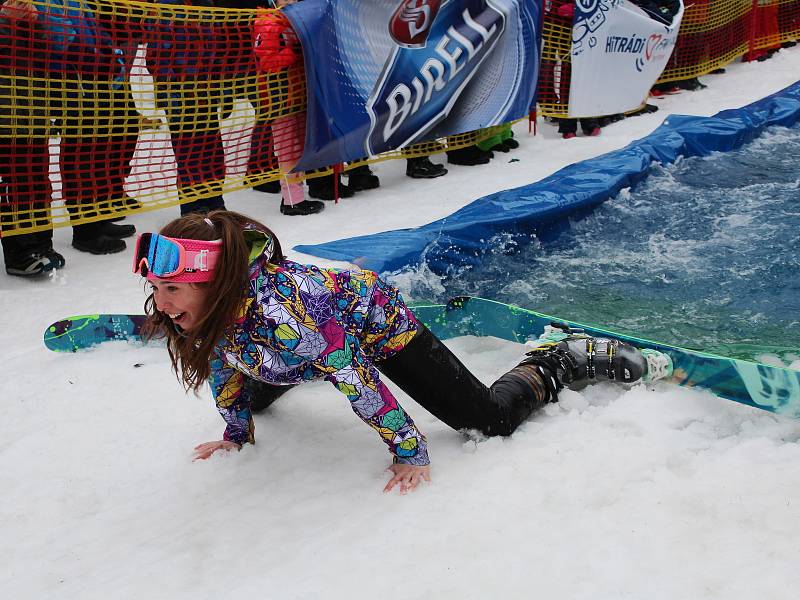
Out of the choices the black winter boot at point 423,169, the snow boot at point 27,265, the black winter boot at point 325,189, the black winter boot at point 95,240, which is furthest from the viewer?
the black winter boot at point 423,169

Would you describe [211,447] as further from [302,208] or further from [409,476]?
[302,208]

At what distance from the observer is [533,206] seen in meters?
5.21

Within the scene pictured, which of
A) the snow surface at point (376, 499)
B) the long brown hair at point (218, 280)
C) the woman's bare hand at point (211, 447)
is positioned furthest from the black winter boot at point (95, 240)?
the long brown hair at point (218, 280)

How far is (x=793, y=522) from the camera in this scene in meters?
2.29

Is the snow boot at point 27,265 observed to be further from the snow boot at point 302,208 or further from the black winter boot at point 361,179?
the black winter boot at point 361,179

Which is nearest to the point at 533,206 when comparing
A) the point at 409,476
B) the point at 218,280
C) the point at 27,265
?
the point at 409,476

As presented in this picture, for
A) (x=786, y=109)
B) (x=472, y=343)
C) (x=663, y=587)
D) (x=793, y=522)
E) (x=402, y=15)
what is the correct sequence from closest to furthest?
(x=663, y=587)
(x=793, y=522)
(x=472, y=343)
(x=402, y=15)
(x=786, y=109)

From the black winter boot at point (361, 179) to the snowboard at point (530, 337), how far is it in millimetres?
2910

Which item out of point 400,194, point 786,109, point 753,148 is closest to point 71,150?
point 400,194

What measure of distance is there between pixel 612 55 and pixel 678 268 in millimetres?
3937

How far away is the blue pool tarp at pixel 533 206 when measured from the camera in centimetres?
467

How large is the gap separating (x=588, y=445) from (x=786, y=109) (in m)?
6.04

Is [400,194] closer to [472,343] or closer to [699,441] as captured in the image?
[472,343]

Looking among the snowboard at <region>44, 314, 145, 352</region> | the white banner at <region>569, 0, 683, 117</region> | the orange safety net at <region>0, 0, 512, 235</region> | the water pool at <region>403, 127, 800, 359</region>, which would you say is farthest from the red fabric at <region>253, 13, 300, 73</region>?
the white banner at <region>569, 0, 683, 117</region>
